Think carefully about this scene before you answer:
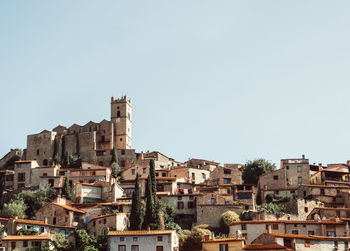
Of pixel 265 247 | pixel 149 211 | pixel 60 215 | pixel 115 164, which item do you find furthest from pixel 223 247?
pixel 115 164

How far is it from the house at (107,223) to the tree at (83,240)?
220 cm

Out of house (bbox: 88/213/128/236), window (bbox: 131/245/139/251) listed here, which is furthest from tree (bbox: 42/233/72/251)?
window (bbox: 131/245/139/251)

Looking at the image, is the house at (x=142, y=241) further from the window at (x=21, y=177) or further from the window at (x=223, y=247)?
the window at (x=21, y=177)

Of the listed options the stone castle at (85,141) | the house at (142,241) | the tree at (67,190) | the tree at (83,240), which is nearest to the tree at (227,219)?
the house at (142,241)

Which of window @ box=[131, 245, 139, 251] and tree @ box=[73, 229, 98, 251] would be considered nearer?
window @ box=[131, 245, 139, 251]

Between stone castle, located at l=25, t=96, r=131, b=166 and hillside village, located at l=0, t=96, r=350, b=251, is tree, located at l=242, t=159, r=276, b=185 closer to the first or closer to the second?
hillside village, located at l=0, t=96, r=350, b=251

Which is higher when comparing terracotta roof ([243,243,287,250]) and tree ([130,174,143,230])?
tree ([130,174,143,230])

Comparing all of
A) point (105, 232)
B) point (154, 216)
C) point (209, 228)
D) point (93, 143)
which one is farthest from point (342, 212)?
point (93, 143)

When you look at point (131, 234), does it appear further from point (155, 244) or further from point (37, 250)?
point (37, 250)

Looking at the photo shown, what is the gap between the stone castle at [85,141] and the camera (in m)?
103

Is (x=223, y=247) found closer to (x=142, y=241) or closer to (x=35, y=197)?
(x=142, y=241)

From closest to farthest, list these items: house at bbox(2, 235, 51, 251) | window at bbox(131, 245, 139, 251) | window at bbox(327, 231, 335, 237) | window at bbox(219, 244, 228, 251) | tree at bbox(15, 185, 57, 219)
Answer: window at bbox(219, 244, 228, 251) < window at bbox(131, 245, 139, 251) < house at bbox(2, 235, 51, 251) < window at bbox(327, 231, 335, 237) < tree at bbox(15, 185, 57, 219)

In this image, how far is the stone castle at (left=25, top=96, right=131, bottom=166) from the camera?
10281 cm

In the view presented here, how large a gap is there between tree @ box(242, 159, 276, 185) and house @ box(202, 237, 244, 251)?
33836mm
